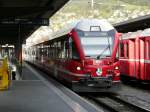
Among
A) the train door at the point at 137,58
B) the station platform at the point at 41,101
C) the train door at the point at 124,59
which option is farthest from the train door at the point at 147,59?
the station platform at the point at 41,101

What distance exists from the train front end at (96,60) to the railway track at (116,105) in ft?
1.74

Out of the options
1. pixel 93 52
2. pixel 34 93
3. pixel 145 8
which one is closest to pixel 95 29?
pixel 93 52

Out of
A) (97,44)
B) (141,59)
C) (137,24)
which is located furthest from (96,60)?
(137,24)

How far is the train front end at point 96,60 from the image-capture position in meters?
21.3

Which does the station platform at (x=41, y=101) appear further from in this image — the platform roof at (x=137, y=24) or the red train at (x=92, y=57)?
the platform roof at (x=137, y=24)

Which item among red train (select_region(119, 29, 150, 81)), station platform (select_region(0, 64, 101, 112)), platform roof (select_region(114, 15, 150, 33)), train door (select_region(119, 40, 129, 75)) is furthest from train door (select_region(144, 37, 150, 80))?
platform roof (select_region(114, 15, 150, 33))

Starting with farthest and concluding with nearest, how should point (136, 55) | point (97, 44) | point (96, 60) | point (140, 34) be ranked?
point (136, 55)
point (140, 34)
point (97, 44)
point (96, 60)

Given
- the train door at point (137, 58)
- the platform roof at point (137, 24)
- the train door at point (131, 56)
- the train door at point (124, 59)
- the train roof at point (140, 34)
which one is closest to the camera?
the train roof at point (140, 34)

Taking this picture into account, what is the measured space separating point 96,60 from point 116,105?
114 inches

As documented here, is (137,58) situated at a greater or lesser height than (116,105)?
greater

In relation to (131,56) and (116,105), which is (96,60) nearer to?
(116,105)

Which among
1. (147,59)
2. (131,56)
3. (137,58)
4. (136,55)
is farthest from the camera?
(131,56)

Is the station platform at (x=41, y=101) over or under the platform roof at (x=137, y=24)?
under

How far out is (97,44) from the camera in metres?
21.9
